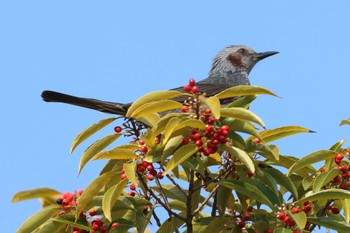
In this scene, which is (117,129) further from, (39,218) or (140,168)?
(39,218)

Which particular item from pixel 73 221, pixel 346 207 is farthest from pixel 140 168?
pixel 346 207

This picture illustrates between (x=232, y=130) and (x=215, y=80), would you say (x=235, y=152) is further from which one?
(x=215, y=80)

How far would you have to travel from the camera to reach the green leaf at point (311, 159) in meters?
3.58

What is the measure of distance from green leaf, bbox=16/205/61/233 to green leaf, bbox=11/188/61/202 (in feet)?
0.25

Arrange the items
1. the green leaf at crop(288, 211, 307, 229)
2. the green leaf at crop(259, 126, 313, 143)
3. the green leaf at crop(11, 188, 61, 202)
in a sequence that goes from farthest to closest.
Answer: the green leaf at crop(259, 126, 313, 143) < the green leaf at crop(11, 188, 61, 202) < the green leaf at crop(288, 211, 307, 229)

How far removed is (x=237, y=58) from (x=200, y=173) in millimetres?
6245

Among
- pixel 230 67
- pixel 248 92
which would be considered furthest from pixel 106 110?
pixel 230 67

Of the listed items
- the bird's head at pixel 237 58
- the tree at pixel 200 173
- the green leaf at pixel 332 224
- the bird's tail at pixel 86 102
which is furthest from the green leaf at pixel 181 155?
the bird's head at pixel 237 58

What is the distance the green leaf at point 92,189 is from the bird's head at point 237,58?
6.11m

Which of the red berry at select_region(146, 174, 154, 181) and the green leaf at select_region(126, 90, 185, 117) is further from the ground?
the green leaf at select_region(126, 90, 185, 117)

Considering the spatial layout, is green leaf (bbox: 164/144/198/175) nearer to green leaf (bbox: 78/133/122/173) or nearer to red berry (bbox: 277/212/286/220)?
green leaf (bbox: 78/133/122/173)

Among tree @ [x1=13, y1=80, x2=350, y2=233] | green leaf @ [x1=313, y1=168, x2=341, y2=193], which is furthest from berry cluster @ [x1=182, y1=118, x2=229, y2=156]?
green leaf @ [x1=313, y1=168, x2=341, y2=193]

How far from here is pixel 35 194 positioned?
3344mm

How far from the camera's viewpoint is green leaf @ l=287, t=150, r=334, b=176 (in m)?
3.58
